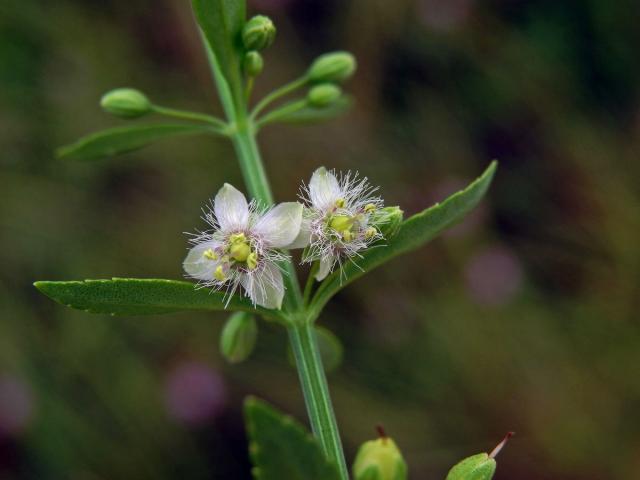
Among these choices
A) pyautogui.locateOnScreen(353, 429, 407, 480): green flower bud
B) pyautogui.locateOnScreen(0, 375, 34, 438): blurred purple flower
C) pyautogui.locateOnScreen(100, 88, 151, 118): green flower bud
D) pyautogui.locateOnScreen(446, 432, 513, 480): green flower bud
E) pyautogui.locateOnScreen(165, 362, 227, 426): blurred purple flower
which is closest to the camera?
pyautogui.locateOnScreen(353, 429, 407, 480): green flower bud

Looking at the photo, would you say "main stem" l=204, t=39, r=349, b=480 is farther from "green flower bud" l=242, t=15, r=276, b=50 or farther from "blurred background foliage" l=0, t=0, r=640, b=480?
"blurred background foliage" l=0, t=0, r=640, b=480

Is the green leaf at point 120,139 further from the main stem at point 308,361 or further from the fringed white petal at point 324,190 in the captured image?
the fringed white petal at point 324,190

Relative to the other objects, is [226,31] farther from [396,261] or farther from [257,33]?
[396,261]

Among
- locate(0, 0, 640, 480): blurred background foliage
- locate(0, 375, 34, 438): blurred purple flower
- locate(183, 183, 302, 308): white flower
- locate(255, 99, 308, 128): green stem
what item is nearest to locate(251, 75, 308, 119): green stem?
locate(255, 99, 308, 128): green stem

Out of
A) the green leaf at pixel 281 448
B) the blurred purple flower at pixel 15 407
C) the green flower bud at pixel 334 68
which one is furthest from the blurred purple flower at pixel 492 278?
the green leaf at pixel 281 448

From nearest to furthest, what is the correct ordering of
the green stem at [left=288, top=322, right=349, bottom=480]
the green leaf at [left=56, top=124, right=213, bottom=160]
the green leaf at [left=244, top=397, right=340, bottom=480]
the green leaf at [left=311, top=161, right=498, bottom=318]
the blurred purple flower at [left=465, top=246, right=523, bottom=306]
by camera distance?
the green leaf at [left=244, top=397, right=340, bottom=480] < the green stem at [left=288, top=322, right=349, bottom=480] < the green leaf at [left=311, top=161, right=498, bottom=318] < the green leaf at [left=56, top=124, right=213, bottom=160] < the blurred purple flower at [left=465, top=246, right=523, bottom=306]

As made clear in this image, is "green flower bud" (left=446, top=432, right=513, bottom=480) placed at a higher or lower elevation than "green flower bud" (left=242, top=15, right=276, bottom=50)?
lower

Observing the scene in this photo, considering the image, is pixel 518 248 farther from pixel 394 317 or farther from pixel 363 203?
pixel 363 203
